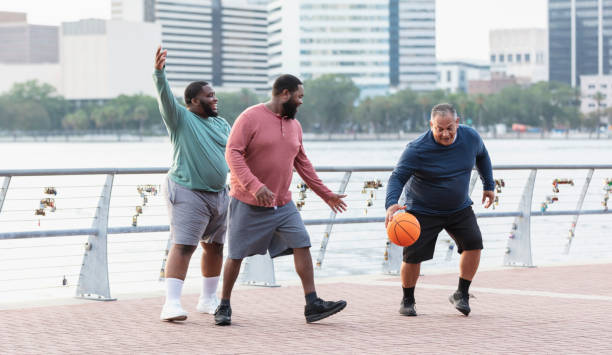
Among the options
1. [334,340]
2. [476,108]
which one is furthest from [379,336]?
[476,108]

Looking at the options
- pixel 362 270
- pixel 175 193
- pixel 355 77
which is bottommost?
pixel 362 270

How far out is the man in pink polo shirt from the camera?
6.65 m

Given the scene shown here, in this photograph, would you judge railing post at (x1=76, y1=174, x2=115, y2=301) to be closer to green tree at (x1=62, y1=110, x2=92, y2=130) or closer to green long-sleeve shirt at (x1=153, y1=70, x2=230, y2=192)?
green long-sleeve shirt at (x1=153, y1=70, x2=230, y2=192)

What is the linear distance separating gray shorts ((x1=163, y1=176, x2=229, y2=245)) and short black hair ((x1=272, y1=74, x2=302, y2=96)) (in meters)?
0.89

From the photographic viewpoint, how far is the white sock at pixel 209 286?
7.40 metres

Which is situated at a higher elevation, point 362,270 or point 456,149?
point 456,149

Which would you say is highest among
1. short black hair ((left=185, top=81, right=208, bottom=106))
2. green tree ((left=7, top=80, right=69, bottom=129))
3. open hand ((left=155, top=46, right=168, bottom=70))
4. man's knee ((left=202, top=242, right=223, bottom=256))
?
green tree ((left=7, top=80, right=69, bottom=129))

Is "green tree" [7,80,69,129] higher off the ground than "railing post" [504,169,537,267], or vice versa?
"green tree" [7,80,69,129]

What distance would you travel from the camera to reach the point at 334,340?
628 centimetres

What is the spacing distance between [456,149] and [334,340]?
175 cm

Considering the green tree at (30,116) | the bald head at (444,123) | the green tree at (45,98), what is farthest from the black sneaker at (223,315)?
the green tree at (45,98)

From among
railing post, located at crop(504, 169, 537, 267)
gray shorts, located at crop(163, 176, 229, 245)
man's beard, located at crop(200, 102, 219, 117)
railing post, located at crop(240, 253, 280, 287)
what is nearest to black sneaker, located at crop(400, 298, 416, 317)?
gray shorts, located at crop(163, 176, 229, 245)

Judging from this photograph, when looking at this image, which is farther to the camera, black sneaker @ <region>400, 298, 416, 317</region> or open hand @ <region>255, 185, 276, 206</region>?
black sneaker @ <region>400, 298, 416, 317</region>

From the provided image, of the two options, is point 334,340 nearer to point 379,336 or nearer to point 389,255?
point 379,336
